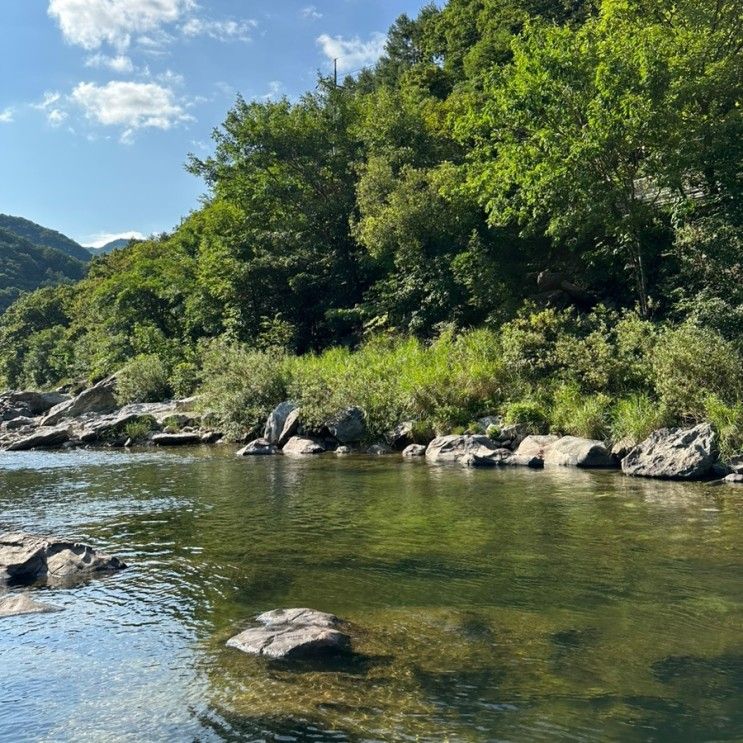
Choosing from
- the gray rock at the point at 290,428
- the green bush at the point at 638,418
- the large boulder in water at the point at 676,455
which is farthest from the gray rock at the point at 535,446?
the gray rock at the point at 290,428

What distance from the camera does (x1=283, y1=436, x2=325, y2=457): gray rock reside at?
27.5 meters

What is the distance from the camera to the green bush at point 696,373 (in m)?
20.4

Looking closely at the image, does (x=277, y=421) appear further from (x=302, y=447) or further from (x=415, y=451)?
(x=415, y=451)

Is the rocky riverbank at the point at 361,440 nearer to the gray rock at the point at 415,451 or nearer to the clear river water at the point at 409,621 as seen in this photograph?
the gray rock at the point at 415,451

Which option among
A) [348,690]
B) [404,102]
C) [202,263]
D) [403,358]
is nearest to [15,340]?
[202,263]

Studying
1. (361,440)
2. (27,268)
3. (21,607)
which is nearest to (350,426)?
(361,440)

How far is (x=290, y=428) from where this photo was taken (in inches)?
1179

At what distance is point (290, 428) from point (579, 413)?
1266 cm

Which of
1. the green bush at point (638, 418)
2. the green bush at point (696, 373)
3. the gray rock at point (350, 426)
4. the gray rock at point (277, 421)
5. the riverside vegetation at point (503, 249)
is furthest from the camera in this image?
the gray rock at point (277, 421)

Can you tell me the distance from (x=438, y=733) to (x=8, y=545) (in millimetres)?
8914

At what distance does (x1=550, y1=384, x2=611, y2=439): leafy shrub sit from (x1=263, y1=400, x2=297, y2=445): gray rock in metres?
12.0

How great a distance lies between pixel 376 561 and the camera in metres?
11.2

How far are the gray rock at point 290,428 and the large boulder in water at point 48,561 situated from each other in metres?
18.1

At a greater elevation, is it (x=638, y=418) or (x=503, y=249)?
(x=503, y=249)
